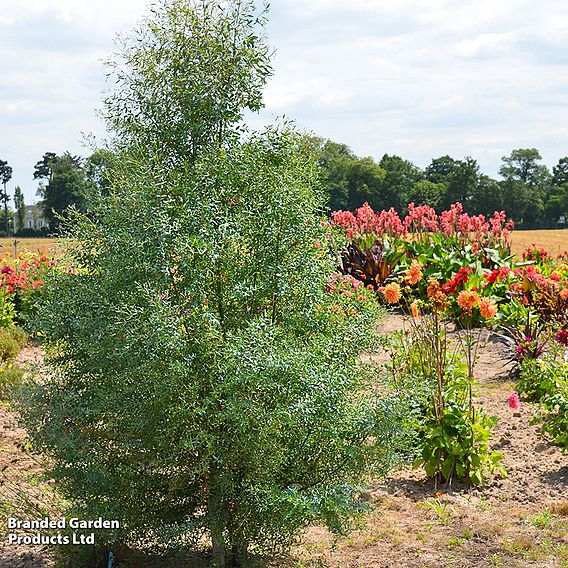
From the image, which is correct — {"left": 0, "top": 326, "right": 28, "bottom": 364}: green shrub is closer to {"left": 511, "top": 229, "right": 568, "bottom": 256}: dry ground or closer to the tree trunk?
the tree trunk

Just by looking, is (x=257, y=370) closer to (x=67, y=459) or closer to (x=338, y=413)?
(x=338, y=413)

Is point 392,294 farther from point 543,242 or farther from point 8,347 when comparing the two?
point 543,242

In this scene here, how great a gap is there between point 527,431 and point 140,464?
3631 mm

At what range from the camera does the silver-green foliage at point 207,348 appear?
338 centimetres

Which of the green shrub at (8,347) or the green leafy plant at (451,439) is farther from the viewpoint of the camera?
the green shrub at (8,347)

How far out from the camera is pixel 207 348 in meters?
3.36

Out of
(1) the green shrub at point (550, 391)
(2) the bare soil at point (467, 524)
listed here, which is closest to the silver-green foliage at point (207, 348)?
(2) the bare soil at point (467, 524)

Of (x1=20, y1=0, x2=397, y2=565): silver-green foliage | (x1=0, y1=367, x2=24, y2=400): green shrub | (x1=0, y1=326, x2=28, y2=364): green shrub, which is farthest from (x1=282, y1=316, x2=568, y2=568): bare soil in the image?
(x1=0, y1=326, x2=28, y2=364): green shrub

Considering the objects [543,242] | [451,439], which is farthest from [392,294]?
[543,242]

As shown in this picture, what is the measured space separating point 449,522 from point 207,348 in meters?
2.12

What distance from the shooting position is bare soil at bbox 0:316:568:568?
13.5 ft

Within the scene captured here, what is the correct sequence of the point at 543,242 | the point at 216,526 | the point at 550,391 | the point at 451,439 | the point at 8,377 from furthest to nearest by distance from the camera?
the point at 543,242 < the point at 8,377 < the point at 550,391 < the point at 451,439 < the point at 216,526

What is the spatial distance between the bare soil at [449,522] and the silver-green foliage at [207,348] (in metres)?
0.52

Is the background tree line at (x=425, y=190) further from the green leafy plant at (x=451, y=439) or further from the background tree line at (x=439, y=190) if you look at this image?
the green leafy plant at (x=451, y=439)
